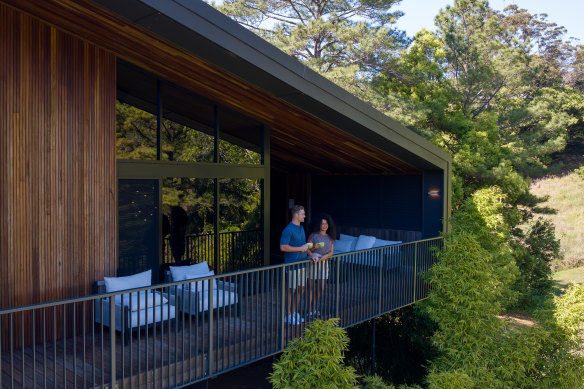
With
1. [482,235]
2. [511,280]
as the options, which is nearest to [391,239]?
[482,235]

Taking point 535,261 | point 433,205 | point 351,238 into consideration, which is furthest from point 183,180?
point 535,261

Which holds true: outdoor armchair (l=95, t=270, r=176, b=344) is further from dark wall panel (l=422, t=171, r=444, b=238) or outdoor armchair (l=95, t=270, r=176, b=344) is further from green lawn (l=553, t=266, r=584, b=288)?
green lawn (l=553, t=266, r=584, b=288)

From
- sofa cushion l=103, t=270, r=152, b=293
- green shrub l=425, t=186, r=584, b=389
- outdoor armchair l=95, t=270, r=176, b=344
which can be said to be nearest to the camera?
outdoor armchair l=95, t=270, r=176, b=344

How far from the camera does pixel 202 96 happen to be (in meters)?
7.27

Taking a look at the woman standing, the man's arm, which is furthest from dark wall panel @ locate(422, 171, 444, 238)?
the man's arm

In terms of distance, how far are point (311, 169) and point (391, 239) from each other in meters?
2.58

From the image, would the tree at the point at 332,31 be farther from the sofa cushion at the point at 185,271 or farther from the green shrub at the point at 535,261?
the sofa cushion at the point at 185,271

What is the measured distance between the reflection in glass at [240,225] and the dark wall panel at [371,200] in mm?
3219

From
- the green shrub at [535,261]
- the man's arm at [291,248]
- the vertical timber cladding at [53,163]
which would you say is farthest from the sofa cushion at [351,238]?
the green shrub at [535,261]

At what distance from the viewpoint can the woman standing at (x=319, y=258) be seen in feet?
19.0

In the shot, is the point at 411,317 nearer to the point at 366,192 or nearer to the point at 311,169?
the point at 366,192

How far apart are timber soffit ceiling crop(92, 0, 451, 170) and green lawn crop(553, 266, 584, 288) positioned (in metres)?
15.1

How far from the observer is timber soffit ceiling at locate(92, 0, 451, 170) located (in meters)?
4.62

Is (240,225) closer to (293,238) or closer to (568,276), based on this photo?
(293,238)
